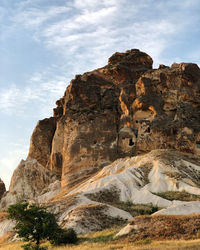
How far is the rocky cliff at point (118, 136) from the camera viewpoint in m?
44.8

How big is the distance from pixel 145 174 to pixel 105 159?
14.6 meters

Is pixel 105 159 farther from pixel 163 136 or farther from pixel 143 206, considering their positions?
pixel 143 206

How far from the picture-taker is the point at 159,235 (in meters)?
19.0

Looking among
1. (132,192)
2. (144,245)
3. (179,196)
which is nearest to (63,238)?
(144,245)

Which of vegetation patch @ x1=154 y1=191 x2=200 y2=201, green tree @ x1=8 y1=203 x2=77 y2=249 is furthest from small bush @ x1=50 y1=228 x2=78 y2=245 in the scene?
vegetation patch @ x1=154 y1=191 x2=200 y2=201

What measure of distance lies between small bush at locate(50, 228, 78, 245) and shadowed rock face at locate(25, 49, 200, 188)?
103ft

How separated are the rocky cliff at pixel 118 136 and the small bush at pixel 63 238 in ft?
58.2

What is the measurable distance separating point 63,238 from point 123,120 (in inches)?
1540

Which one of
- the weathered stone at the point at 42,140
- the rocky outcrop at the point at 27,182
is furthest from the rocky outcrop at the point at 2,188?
the weathered stone at the point at 42,140

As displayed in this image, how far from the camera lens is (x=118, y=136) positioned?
58.4 m

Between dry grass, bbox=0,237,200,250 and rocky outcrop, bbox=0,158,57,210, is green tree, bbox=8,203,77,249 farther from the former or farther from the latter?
rocky outcrop, bbox=0,158,57,210

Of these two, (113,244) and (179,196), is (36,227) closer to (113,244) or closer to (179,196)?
(113,244)

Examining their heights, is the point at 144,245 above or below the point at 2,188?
below

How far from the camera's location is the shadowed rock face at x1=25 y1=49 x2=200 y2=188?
54.0m
